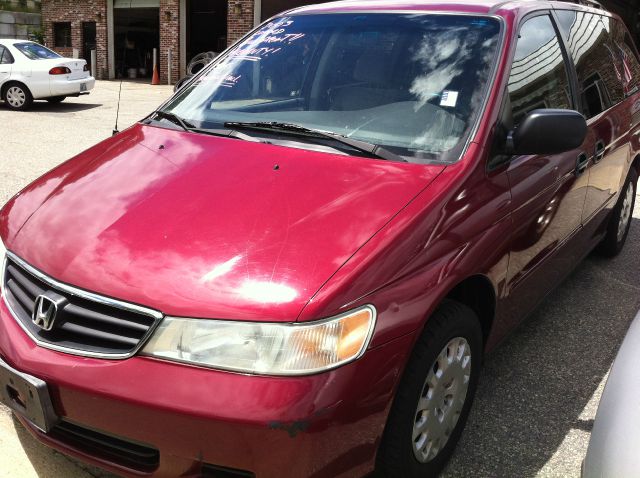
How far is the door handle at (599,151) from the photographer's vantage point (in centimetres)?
364

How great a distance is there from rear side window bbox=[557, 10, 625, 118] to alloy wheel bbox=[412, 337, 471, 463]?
6.25 feet

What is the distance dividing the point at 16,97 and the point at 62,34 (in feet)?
44.1

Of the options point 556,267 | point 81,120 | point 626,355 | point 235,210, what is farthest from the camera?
point 81,120

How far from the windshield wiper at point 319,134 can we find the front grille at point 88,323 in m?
1.08

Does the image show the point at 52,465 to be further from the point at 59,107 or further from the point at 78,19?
the point at 78,19

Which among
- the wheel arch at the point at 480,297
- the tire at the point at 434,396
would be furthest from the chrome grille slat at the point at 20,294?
the wheel arch at the point at 480,297

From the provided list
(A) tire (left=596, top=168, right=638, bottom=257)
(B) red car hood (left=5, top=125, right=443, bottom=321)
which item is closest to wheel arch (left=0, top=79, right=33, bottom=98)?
(B) red car hood (left=5, top=125, right=443, bottom=321)

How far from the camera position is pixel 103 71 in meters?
23.7

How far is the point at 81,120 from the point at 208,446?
1111 centimetres

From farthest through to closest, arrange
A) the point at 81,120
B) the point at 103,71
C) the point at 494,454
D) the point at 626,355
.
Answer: the point at 103,71 < the point at 81,120 < the point at 494,454 < the point at 626,355

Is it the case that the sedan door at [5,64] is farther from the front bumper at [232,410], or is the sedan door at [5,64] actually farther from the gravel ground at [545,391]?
the front bumper at [232,410]

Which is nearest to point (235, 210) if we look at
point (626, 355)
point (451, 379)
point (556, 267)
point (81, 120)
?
point (451, 379)

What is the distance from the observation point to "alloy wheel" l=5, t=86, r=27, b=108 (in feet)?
43.1

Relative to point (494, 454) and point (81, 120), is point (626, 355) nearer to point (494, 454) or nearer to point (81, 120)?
point (494, 454)
